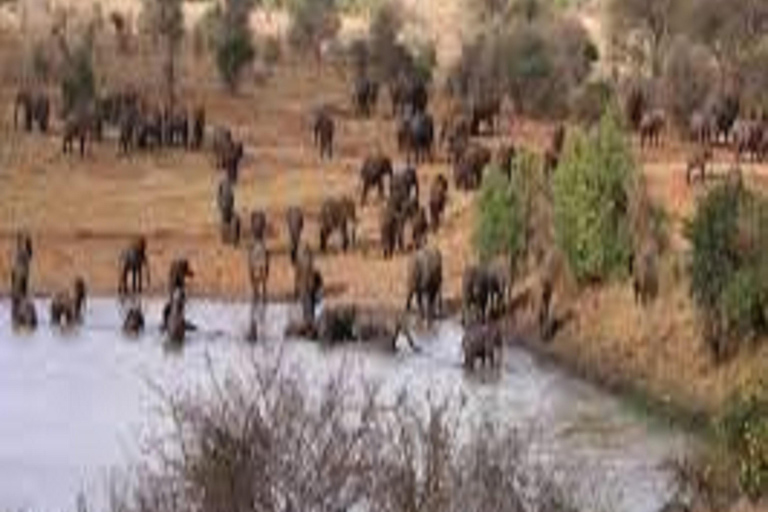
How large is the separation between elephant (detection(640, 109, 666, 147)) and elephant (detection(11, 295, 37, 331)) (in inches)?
701

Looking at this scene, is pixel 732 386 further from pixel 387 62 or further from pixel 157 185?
pixel 387 62

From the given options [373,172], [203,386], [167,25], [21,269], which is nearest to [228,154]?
[373,172]

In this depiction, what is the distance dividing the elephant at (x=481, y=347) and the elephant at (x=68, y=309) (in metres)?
6.59

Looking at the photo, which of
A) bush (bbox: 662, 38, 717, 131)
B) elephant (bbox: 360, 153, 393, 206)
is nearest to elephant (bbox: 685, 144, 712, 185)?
elephant (bbox: 360, 153, 393, 206)

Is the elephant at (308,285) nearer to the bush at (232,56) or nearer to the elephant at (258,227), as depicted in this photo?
the elephant at (258,227)

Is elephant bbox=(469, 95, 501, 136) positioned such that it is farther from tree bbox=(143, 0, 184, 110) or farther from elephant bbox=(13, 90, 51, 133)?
elephant bbox=(13, 90, 51, 133)

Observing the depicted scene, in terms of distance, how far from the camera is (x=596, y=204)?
40.7m

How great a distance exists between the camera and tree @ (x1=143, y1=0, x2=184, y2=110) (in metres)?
66.7

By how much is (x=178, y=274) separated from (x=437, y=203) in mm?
6747

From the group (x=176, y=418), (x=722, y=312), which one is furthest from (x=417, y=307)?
(x=176, y=418)

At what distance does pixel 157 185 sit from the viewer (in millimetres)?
52062

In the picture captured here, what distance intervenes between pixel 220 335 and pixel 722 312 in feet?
25.5

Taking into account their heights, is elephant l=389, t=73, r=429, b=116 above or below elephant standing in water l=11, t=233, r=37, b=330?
above

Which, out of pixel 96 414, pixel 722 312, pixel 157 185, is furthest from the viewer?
pixel 157 185
